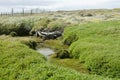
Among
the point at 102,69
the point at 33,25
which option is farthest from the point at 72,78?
the point at 33,25

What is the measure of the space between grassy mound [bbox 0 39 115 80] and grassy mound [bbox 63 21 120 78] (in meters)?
6.59

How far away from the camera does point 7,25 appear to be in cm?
7406

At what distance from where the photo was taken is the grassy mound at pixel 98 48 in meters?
30.9

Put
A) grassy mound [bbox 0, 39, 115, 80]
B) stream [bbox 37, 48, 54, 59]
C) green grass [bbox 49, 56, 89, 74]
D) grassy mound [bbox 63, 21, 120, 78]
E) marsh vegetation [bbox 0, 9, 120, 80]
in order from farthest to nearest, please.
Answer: stream [bbox 37, 48, 54, 59]
green grass [bbox 49, 56, 89, 74]
grassy mound [bbox 63, 21, 120, 78]
marsh vegetation [bbox 0, 9, 120, 80]
grassy mound [bbox 0, 39, 115, 80]

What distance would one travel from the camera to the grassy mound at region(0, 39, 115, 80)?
23.3m

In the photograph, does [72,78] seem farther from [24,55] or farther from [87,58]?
[87,58]

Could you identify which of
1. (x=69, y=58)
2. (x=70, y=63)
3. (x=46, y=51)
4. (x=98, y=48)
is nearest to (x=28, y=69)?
(x=70, y=63)

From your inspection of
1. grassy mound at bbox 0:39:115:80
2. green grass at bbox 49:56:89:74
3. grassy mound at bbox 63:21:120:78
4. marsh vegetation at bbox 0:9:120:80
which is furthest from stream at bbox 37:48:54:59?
grassy mound at bbox 0:39:115:80

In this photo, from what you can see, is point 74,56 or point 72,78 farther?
point 74,56

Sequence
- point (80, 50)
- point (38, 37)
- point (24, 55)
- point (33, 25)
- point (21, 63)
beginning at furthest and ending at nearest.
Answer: point (33, 25), point (38, 37), point (80, 50), point (24, 55), point (21, 63)

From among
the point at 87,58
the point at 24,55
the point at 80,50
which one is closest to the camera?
the point at 24,55

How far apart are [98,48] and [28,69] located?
1347 centimetres

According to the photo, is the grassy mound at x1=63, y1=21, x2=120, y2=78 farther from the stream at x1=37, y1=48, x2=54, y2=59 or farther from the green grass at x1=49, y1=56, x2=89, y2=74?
the stream at x1=37, y1=48, x2=54, y2=59

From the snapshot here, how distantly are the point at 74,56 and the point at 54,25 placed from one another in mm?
26456
